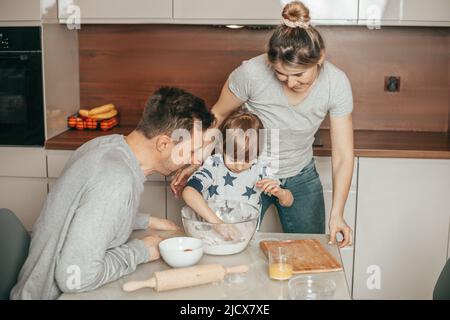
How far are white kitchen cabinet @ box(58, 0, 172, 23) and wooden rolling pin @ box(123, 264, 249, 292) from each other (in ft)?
6.04

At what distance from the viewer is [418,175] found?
2730 mm

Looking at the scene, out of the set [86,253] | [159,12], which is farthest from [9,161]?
[86,253]

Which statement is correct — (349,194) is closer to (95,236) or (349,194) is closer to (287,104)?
(287,104)

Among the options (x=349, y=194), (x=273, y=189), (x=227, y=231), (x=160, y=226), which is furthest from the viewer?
(x=349, y=194)

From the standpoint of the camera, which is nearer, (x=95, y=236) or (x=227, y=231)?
(x=95, y=236)

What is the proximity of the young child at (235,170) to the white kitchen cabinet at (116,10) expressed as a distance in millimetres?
946

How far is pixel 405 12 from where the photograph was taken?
280cm

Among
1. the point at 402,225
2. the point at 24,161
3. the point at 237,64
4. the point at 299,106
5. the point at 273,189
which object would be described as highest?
the point at 237,64

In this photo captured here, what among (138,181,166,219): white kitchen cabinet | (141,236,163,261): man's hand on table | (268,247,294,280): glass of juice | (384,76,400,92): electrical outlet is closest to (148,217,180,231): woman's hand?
(141,236,163,261): man's hand on table

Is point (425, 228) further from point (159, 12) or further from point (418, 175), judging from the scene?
point (159, 12)

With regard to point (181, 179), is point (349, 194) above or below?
below

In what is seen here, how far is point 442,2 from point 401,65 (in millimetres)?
477

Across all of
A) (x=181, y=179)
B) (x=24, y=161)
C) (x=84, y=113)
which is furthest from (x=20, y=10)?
(x=181, y=179)

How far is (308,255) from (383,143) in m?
1.50
